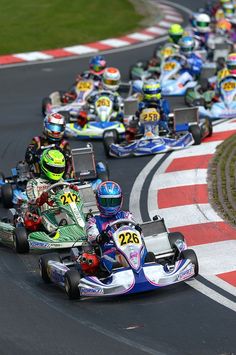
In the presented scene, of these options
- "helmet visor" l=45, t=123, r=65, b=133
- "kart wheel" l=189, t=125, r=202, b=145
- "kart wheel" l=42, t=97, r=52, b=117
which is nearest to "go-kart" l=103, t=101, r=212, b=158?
"kart wheel" l=189, t=125, r=202, b=145

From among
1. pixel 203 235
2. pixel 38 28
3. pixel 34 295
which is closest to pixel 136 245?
pixel 34 295

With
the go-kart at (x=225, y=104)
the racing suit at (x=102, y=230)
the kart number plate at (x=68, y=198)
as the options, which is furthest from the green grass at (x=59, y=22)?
the racing suit at (x=102, y=230)

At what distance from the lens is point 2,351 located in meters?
9.48

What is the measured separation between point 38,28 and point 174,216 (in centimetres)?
1851

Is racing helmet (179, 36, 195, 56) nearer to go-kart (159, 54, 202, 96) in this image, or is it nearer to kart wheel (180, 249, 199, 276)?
go-kart (159, 54, 202, 96)

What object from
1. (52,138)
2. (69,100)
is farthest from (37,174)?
(69,100)

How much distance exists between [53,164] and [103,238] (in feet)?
7.71

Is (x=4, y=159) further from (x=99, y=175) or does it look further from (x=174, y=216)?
(x=174, y=216)

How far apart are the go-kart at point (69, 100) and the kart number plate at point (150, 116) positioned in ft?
8.96

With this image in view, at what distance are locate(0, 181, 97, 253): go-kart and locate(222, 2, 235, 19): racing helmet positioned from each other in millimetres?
20008

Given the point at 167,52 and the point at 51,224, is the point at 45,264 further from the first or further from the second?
the point at 167,52

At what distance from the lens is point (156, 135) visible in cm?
1820

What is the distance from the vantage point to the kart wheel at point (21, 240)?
41.8 ft

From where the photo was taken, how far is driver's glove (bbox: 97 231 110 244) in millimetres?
11578
